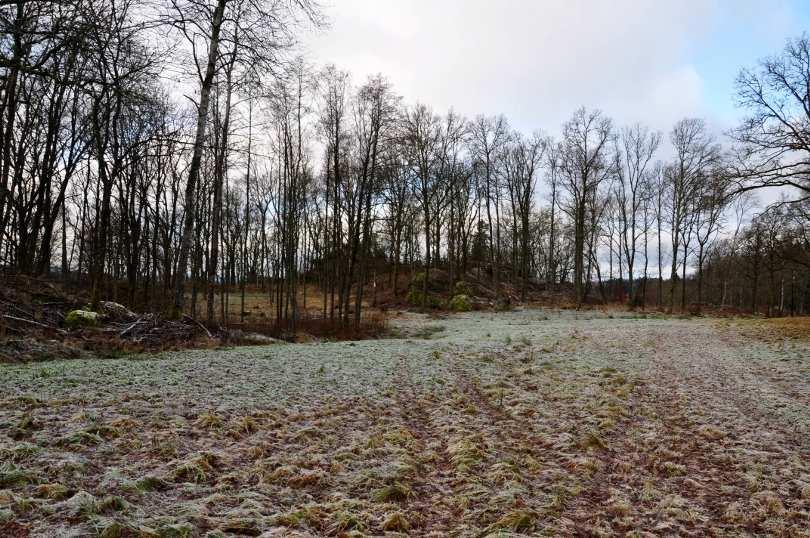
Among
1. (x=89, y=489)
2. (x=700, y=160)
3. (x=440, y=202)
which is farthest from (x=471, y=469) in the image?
(x=700, y=160)

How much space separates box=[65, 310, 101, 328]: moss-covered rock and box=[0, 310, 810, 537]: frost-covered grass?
263 centimetres

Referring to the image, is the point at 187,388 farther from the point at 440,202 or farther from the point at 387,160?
the point at 440,202

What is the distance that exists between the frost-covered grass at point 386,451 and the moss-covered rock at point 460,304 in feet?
76.3

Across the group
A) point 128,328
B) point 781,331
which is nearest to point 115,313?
point 128,328

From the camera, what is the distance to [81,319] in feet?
34.7

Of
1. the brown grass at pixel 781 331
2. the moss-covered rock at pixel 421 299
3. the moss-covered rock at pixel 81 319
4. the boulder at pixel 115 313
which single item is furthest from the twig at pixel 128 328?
the moss-covered rock at pixel 421 299

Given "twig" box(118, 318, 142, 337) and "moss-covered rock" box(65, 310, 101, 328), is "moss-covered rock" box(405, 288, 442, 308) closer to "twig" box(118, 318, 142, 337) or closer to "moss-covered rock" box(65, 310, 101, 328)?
"twig" box(118, 318, 142, 337)

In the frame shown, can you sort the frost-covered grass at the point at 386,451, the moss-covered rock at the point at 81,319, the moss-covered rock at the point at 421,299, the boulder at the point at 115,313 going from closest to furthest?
1. the frost-covered grass at the point at 386,451
2. the moss-covered rock at the point at 81,319
3. the boulder at the point at 115,313
4. the moss-covered rock at the point at 421,299

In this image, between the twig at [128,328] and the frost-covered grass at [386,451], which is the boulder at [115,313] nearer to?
the twig at [128,328]

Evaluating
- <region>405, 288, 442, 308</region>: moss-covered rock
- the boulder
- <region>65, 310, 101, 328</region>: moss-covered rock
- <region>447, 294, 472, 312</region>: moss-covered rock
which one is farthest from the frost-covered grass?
<region>405, 288, 442, 308</region>: moss-covered rock

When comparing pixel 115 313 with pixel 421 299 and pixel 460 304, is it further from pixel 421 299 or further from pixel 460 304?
pixel 421 299

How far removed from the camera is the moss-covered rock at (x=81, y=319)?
10.5m

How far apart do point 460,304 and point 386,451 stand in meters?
28.4

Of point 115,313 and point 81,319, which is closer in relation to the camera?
point 81,319
